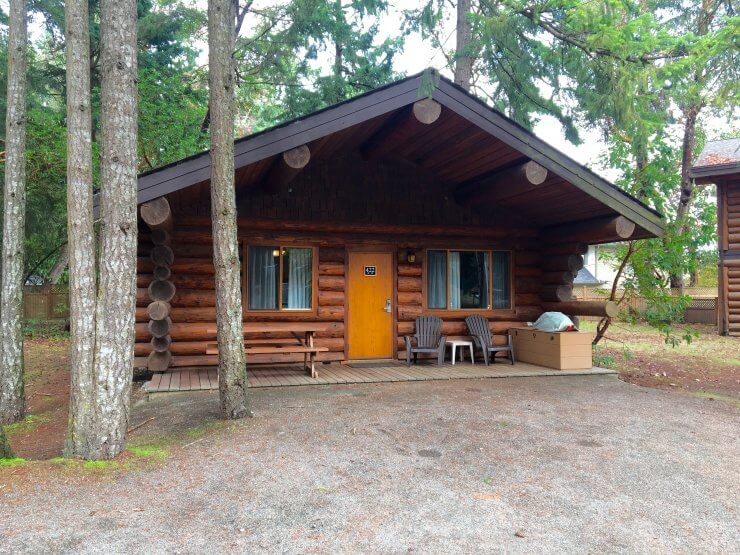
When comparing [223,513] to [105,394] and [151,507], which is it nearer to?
[151,507]

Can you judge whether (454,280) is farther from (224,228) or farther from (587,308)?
(224,228)

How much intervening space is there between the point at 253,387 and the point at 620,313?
20.5ft

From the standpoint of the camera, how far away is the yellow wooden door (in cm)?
864

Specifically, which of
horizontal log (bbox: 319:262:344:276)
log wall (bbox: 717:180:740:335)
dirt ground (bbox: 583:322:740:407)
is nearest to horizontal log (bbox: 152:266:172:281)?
horizontal log (bbox: 319:262:344:276)

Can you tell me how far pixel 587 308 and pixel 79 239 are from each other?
23.8ft

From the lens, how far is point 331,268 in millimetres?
8445

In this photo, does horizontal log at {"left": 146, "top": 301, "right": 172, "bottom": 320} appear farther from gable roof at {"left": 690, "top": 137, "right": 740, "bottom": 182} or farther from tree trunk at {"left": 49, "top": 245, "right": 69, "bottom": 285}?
gable roof at {"left": 690, "top": 137, "right": 740, "bottom": 182}

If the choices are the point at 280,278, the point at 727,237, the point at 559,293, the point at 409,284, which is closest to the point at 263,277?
the point at 280,278

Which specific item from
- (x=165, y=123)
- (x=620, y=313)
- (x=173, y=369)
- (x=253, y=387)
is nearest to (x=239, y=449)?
(x=253, y=387)

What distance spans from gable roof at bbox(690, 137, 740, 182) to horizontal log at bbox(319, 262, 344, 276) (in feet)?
36.1

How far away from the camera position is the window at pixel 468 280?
906cm

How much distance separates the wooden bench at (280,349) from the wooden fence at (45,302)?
1240 cm

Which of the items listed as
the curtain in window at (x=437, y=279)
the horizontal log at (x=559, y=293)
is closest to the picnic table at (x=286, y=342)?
the curtain in window at (x=437, y=279)

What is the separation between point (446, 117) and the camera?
6.86 meters
